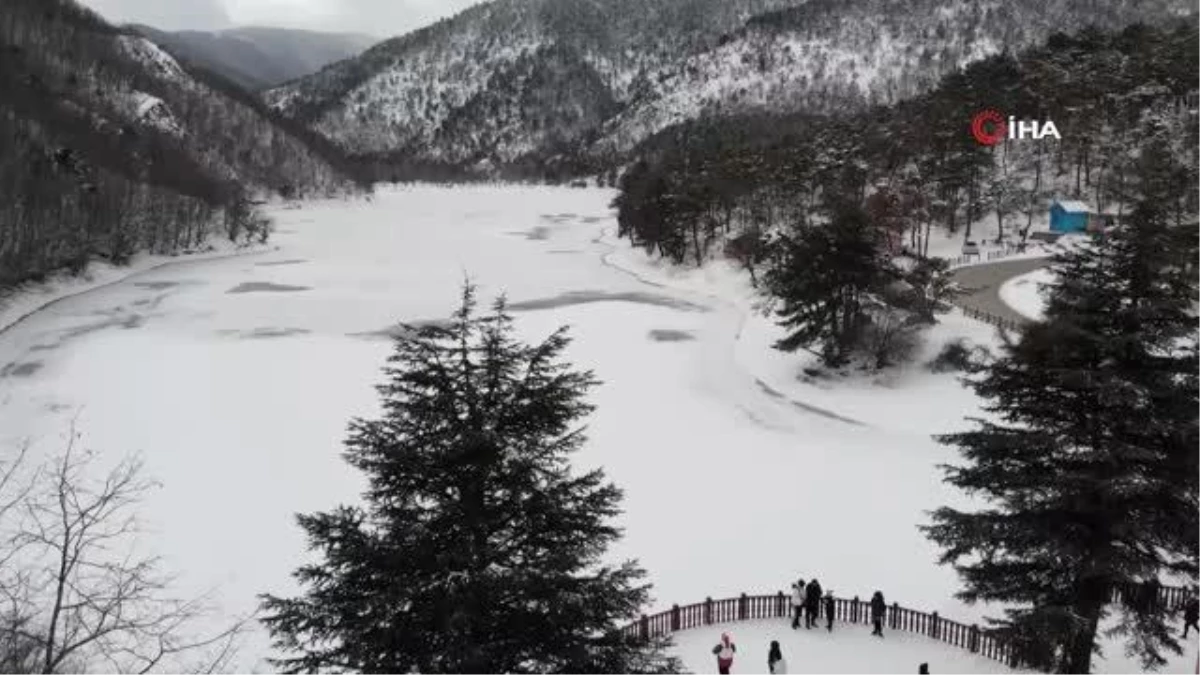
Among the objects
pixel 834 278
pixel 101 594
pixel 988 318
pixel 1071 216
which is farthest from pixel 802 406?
pixel 1071 216

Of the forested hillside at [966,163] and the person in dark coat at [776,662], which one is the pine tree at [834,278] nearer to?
the forested hillside at [966,163]

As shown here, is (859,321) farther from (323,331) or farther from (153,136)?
(153,136)

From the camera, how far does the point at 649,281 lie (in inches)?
2749

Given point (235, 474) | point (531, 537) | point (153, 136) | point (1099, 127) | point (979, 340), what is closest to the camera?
point (531, 537)

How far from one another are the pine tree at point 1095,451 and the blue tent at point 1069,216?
184 feet

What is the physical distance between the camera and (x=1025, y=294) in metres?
47.2

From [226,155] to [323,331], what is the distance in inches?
4667

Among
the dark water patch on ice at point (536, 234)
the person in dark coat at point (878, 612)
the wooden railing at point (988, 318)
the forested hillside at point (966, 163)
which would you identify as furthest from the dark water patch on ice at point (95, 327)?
the dark water patch on ice at point (536, 234)

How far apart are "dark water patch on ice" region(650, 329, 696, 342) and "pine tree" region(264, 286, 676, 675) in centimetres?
3884

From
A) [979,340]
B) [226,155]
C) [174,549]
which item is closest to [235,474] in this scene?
[174,549]

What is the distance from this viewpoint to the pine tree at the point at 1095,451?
464 inches

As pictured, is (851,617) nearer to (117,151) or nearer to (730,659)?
(730,659)

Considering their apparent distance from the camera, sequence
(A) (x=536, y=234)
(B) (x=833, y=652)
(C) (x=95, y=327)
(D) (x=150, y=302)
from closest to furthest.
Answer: (B) (x=833, y=652), (C) (x=95, y=327), (D) (x=150, y=302), (A) (x=536, y=234)

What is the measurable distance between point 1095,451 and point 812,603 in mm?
6722
